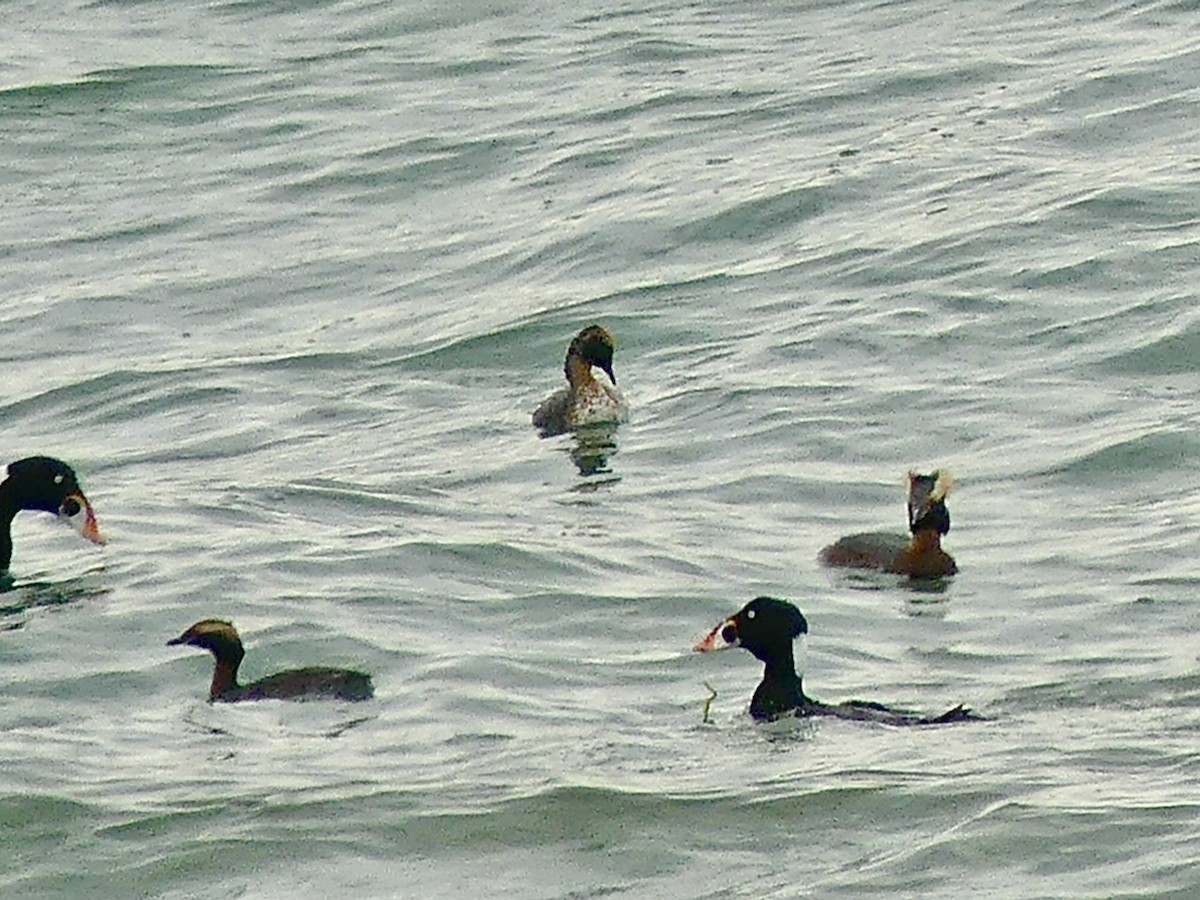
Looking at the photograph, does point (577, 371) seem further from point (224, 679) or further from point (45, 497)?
point (224, 679)

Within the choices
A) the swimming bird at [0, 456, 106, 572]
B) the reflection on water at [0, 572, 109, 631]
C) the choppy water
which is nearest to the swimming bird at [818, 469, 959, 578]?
the choppy water

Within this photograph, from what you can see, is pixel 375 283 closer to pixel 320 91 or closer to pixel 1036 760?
pixel 320 91

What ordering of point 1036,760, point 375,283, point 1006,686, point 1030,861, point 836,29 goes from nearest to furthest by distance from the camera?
point 1030,861
point 1036,760
point 1006,686
point 375,283
point 836,29

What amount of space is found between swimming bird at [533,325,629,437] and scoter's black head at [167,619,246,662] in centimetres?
490

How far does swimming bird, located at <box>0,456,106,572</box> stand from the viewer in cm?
1577

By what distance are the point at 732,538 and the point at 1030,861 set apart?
18.5 ft

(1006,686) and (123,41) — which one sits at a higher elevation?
(123,41)

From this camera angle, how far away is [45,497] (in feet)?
52.1

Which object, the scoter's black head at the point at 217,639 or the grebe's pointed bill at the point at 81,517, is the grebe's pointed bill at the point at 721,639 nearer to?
the scoter's black head at the point at 217,639

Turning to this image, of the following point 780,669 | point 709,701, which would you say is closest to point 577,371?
point 709,701

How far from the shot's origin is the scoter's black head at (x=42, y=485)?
51.9 feet

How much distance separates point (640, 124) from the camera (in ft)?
83.0

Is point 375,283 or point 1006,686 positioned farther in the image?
point 375,283

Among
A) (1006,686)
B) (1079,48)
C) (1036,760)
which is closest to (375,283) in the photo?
(1079,48)
